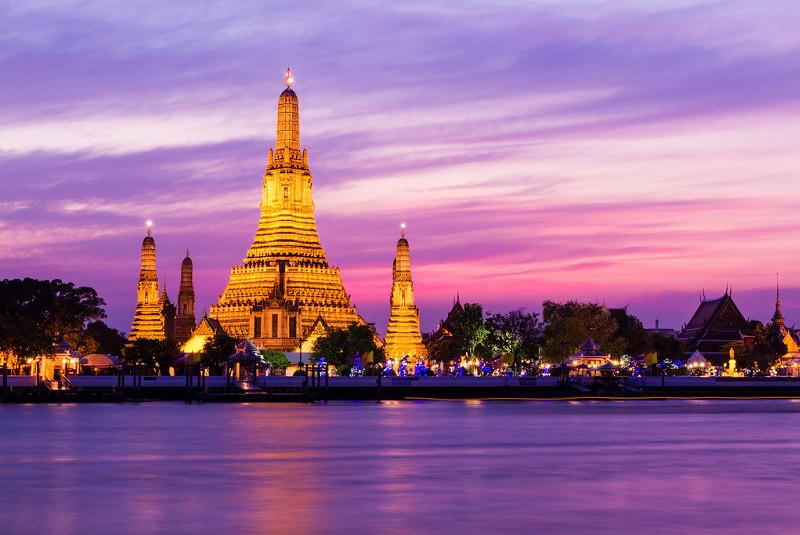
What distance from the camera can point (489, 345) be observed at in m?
140

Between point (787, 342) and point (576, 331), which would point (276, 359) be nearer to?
point (576, 331)

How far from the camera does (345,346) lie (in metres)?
130

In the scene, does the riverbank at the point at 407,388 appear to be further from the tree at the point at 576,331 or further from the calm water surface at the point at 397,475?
the calm water surface at the point at 397,475

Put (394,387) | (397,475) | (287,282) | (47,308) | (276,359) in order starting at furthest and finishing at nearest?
(287,282), (276,359), (47,308), (394,387), (397,475)

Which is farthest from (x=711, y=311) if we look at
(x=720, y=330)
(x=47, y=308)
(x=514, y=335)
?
(x=47, y=308)

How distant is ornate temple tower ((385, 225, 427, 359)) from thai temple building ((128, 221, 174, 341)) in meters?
22.1

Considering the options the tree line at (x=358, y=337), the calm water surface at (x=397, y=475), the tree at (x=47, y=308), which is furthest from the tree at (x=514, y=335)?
the calm water surface at (x=397, y=475)

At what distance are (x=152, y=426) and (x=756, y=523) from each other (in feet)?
122

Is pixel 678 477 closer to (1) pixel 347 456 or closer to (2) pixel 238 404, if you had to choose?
(1) pixel 347 456

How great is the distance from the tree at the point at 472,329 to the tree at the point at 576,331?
637 centimetres

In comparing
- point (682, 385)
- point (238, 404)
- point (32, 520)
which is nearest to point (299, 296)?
point (682, 385)

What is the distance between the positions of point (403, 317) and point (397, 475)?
358 feet

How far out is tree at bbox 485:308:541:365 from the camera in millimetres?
139500

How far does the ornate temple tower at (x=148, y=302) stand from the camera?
474ft
